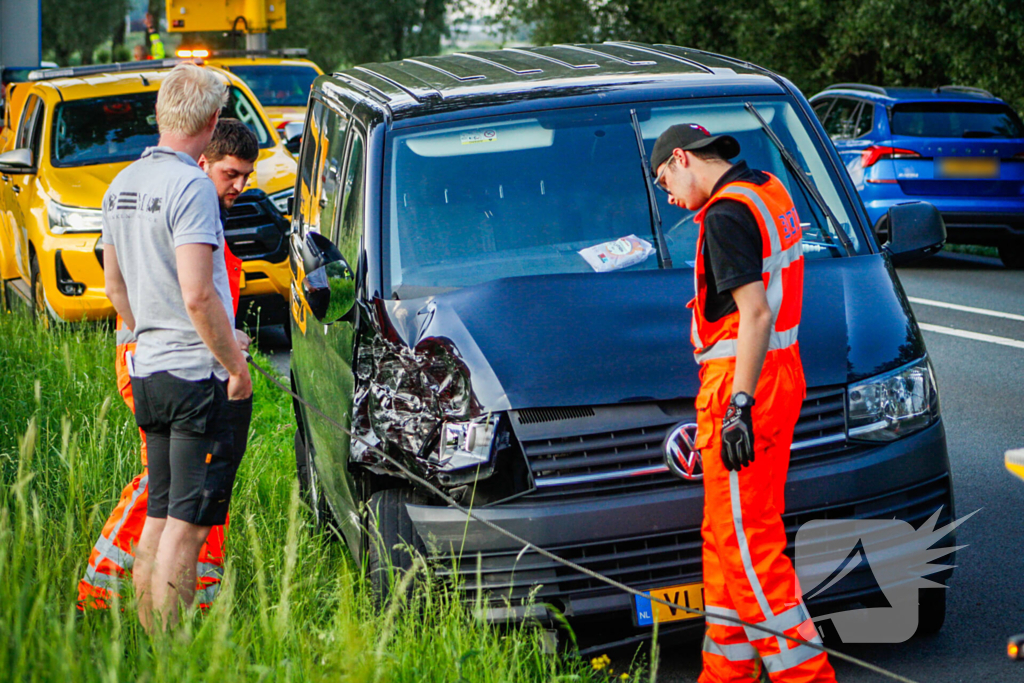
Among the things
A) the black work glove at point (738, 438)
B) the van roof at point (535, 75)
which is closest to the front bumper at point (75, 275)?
the van roof at point (535, 75)

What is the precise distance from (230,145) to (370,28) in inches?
1353

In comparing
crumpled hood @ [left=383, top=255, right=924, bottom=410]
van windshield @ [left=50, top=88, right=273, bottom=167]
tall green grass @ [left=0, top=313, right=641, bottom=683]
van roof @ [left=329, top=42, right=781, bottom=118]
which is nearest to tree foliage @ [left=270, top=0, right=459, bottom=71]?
van windshield @ [left=50, top=88, right=273, bottom=167]

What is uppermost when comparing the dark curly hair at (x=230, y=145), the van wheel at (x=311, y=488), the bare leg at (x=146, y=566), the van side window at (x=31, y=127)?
the dark curly hair at (x=230, y=145)

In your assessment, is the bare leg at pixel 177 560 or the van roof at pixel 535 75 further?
the van roof at pixel 535 75

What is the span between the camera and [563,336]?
3867 mm

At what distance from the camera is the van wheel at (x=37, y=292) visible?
9.29 metres

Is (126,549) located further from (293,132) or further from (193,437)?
(293,132)

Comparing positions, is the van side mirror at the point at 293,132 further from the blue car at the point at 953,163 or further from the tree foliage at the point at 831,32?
the tree foliage at the point at 831,32

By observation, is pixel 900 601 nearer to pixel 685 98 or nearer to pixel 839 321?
pixel 839 321

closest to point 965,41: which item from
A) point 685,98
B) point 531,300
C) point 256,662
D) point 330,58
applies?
point 685,98

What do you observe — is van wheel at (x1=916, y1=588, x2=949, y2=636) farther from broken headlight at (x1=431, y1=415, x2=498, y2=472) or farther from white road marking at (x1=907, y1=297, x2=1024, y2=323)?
white road marking at (x1=907, y1=297, x2=1024, y2=323)

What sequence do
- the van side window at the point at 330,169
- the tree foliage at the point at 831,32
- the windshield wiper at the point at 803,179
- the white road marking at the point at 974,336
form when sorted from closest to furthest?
the windshield wiper at the point at 803,179 → the van side window at the point at 330,169 → the white road marking at the point at 974,336 → the tree foliage at the point at 831,32

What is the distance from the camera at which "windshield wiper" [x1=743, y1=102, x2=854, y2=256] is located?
15.0ft

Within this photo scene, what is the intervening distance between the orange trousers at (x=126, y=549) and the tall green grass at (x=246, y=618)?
0.28 ft
